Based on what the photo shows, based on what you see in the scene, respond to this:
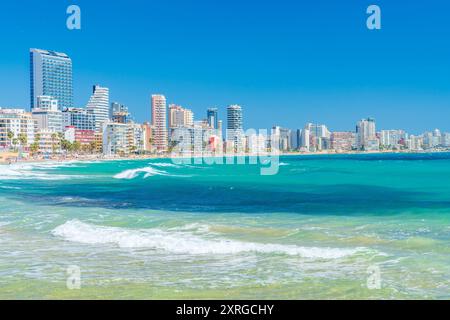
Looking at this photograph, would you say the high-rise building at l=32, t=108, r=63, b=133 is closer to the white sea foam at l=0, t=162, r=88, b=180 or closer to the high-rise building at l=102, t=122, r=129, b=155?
the high-rise building at l=102, t=122, r=129, b=155

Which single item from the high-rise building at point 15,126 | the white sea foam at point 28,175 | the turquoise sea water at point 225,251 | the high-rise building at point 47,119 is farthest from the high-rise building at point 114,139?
the turquoise sea water at point 225,251

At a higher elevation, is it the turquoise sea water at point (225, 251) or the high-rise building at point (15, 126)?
the high-rise building at point (15, 126)

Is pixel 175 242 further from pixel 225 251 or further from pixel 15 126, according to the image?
pixel 15 126

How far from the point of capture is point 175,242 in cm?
1396

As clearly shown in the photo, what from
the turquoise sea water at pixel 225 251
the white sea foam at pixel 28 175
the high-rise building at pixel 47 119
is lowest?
the turquoise sea water at pixel 225 251

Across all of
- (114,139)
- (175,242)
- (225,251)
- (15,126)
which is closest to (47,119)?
(114,139)

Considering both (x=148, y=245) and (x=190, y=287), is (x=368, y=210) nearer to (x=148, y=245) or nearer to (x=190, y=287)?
(x=148, y=245)

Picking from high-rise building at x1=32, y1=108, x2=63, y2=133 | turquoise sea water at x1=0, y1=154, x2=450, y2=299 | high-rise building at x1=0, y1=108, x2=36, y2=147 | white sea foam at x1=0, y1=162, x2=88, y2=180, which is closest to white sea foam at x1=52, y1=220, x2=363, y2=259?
turquoise sea water at x1=0, y1=154, x2=450, y2=299

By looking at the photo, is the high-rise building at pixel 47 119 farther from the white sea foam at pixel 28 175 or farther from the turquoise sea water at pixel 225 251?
the turquoise sea water at pixel 225 251

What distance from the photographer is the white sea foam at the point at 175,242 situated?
1260 cm

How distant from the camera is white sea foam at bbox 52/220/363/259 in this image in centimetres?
1260
